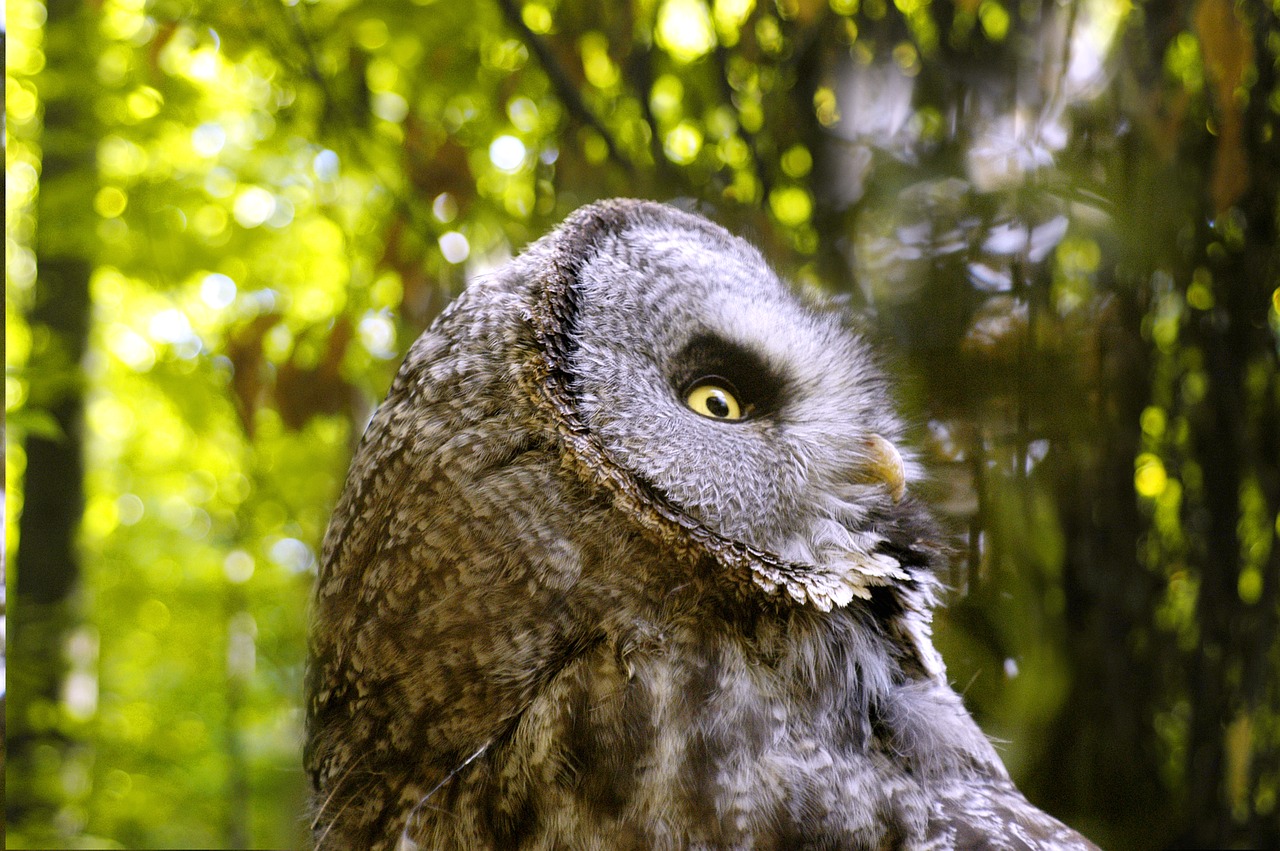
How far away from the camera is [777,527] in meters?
0.66

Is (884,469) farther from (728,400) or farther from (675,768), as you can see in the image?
(675,768)

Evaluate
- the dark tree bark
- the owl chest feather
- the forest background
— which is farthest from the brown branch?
the owl chest feather

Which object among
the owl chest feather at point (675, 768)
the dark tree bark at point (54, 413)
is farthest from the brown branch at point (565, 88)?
the owl chest feather at point (675, 768)

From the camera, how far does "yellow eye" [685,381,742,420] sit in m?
0.68

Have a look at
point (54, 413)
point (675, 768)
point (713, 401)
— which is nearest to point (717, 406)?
point (713, 401)

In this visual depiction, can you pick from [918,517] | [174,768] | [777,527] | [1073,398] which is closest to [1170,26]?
[1073,398]

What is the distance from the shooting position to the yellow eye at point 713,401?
2.22ft

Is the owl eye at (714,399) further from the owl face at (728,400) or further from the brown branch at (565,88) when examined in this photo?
the brown branch at (565,88)

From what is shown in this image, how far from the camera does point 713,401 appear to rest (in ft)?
2.25

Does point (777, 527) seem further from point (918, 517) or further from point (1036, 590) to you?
point (1036, 590)

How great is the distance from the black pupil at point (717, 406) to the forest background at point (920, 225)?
318 mm

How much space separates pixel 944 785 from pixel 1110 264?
30.7 inches

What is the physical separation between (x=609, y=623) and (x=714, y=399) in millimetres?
200

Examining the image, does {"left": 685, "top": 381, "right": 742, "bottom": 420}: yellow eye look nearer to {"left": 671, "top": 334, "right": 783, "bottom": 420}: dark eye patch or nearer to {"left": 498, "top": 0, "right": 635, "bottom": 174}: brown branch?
{"left": 671, "top": 334, "right": 783, "bottom": 420}: dark eye patch
